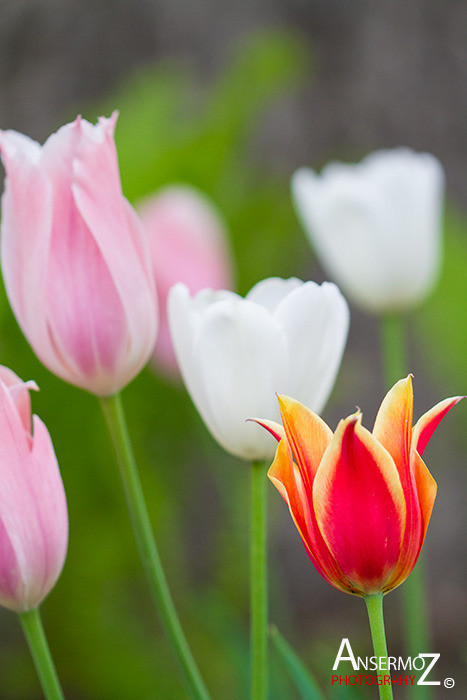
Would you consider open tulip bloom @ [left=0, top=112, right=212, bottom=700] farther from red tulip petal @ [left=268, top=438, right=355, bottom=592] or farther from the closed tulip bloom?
the closed tulip bloom

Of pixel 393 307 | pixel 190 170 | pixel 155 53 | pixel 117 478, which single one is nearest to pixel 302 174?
pixel 393 307

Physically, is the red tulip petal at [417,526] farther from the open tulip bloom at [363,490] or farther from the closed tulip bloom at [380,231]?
the closed tulip bloom at [380,231]

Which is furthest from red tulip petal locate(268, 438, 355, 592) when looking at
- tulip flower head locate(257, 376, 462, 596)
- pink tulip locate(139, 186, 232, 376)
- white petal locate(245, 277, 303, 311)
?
pink tulip locate(139, 186, 232, 376)

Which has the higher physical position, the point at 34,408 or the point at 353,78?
the point at 353,78

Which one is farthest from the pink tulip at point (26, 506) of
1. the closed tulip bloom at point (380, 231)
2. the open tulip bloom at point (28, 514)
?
the closed tulip bloom at point (380, 231)

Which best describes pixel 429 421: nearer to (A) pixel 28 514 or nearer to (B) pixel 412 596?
(A) pixel 28 514

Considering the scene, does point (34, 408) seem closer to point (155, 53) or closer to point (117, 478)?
point (117, 478)

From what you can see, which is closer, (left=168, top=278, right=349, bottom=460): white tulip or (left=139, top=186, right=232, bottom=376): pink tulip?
(left=168, top=278, right=349, bottom=460): white tulip
